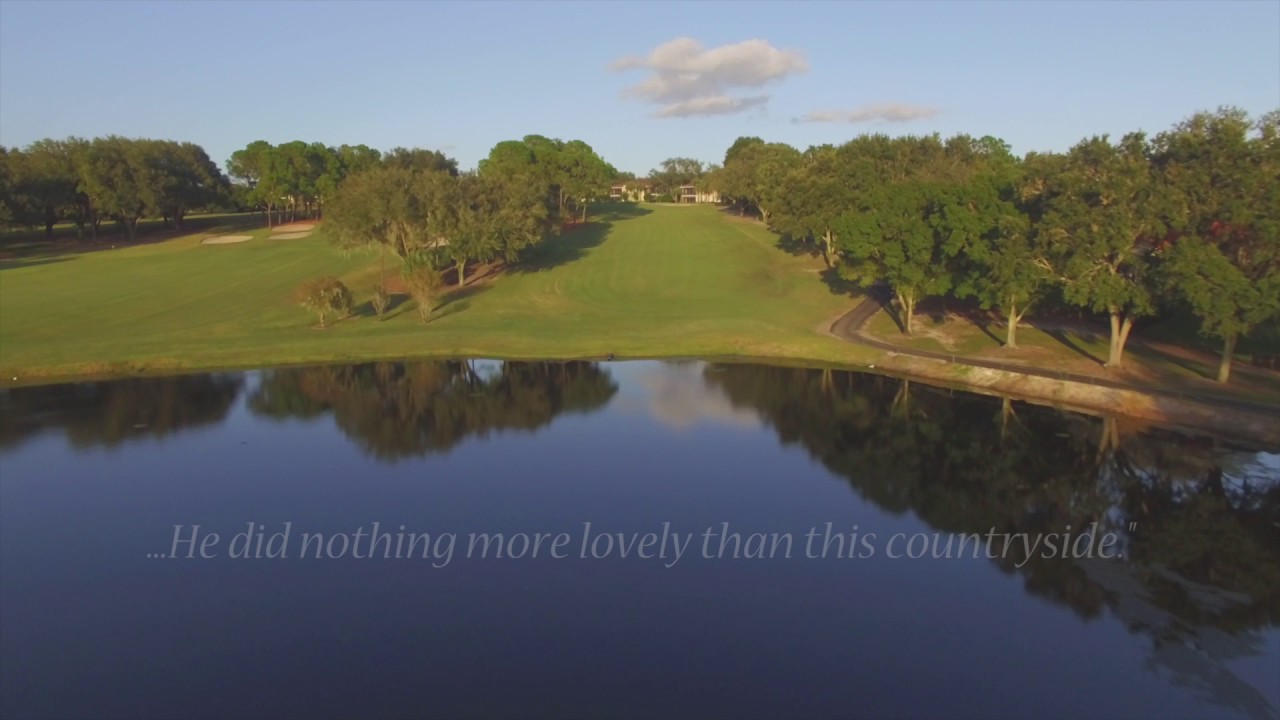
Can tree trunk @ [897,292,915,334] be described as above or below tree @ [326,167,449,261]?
below

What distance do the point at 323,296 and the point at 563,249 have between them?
35.6 m

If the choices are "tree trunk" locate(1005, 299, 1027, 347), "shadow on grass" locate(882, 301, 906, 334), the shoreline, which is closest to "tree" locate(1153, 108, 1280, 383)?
the shoreline

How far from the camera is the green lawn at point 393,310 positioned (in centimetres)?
4925

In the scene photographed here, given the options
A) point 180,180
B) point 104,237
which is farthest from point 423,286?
point 104,237

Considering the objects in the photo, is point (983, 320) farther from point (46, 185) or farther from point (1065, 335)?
point (46, 185)

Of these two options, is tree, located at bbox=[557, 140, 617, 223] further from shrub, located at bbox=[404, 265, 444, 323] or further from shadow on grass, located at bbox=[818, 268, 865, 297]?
shrub, located at bbox=[404, 265, 444, 323]

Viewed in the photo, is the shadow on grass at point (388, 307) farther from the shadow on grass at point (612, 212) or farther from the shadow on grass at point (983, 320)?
the shadow on grass at point (612, 212)

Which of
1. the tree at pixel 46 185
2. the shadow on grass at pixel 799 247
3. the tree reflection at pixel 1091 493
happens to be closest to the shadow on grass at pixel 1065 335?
the tree reflection at pixel 1091 493

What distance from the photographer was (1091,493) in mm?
28125

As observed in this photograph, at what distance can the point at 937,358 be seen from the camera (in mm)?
45656

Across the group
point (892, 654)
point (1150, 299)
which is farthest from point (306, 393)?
point (1150, 299)

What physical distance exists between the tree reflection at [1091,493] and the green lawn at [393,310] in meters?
11.1

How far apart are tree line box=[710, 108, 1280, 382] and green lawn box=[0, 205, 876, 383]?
7260 millimetres

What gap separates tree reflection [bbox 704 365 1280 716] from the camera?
797 inches
